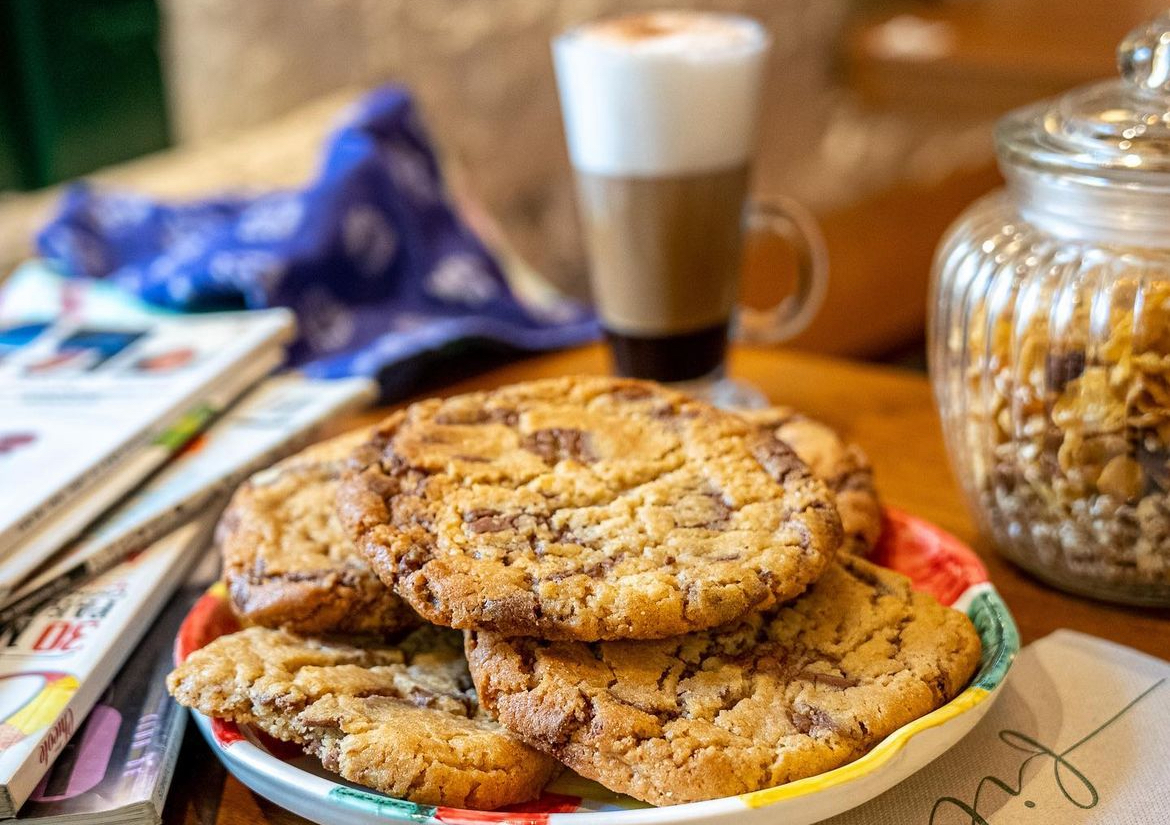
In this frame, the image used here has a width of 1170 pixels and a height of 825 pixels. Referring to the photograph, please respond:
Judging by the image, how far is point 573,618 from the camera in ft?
1.71

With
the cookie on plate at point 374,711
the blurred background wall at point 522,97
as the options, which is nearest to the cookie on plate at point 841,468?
the cookie on plate at point 374,711

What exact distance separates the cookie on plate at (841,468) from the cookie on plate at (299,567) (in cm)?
26

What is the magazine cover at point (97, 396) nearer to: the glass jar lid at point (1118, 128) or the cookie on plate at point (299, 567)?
the cookie on plate at point (299, 567)

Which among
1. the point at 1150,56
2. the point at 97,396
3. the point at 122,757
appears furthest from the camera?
the point at 97,396

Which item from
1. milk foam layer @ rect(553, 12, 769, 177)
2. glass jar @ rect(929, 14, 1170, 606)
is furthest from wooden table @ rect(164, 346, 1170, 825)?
milk foam layer @ rect(553, 12, 769, 177)

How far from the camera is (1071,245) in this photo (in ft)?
2.35

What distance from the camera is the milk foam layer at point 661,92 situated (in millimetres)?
968

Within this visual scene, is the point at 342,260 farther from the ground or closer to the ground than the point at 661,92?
closer to the ground

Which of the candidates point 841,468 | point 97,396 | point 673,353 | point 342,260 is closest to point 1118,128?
point 841,468

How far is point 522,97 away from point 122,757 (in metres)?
1.78

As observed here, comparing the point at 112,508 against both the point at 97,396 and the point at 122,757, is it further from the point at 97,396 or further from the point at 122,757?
the point at 122,757

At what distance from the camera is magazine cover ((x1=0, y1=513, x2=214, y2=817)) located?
0.57 meters

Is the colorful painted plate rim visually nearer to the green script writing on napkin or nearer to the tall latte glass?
the green script writing on napkin

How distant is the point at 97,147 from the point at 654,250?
1005 mm
